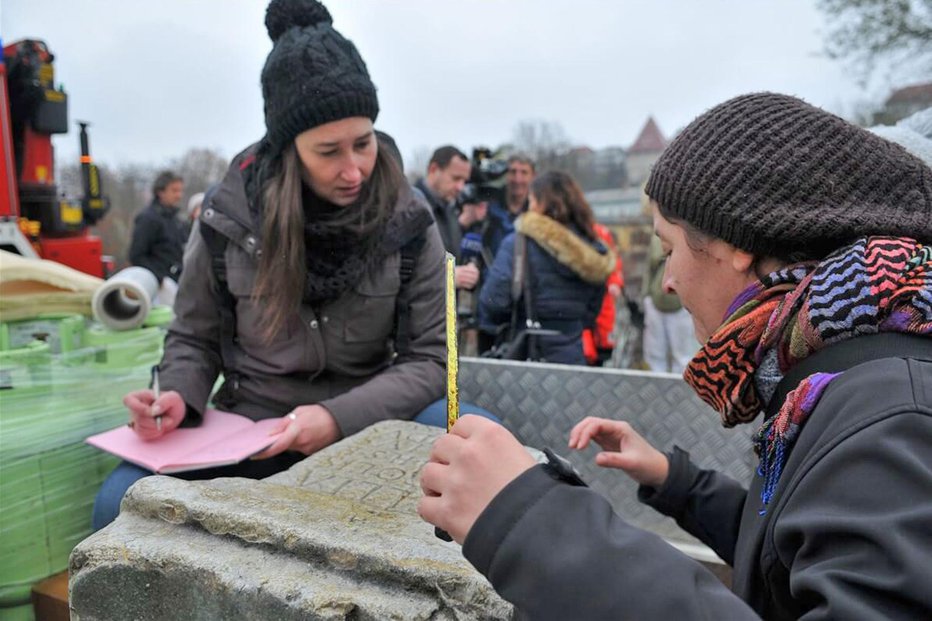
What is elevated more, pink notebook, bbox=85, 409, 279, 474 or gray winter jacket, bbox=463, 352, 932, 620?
gray winter jacket, bbox=463, 352, 932, 620

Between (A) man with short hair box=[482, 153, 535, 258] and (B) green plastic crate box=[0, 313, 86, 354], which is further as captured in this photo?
(A) man with short hair box=[482, 153, 535, 258]

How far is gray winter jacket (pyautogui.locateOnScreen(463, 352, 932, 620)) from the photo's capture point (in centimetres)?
75

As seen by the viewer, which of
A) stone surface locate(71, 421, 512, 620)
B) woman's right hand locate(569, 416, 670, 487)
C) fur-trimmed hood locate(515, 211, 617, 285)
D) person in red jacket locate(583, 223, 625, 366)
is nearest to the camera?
stone surface locate(71, 421, 512, 620)

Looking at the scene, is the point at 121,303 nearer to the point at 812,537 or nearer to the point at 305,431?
the point at 305,431

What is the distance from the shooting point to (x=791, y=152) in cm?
106

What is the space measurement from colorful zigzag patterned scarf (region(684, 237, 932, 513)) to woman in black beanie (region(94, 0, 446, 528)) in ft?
3.51

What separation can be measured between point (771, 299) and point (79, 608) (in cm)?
117

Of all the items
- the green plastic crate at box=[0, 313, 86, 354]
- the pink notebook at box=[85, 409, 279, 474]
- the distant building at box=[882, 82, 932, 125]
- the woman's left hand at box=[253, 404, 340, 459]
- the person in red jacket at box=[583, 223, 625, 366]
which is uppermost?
the distant building at box=[882, 82, 932, 125]

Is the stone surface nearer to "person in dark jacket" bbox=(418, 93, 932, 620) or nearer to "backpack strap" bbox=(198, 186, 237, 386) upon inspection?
"person in dark jacket" bbox=(418, 93, 932, 620)

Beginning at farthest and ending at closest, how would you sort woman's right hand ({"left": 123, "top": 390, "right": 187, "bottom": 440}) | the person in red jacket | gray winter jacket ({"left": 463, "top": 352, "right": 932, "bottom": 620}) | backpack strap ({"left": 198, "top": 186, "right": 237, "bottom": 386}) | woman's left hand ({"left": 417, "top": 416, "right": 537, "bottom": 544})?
1. the person in red jacket
2. backpack strap ({"left": 198, "top": 186, "right": 237, "bottom": 386})
3. woman's right hand ({"left": 123, "top": 390, "right": 187, "bottom": 440})
4. woman's left hand ({"left": 417, "top": 416, "right": 537, "bottom": 544})
5. gray winter jacket ({"left": 463, "top": 352, "right": 932, "bottom": 620})

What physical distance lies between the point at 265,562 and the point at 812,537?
0.76 m

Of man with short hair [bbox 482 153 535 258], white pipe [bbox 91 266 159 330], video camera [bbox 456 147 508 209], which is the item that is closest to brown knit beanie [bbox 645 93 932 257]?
white pipe [bbox 91 266 159 330]

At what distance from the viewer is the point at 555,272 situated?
13.0ft

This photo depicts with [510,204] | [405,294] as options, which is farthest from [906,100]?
[405,294]
